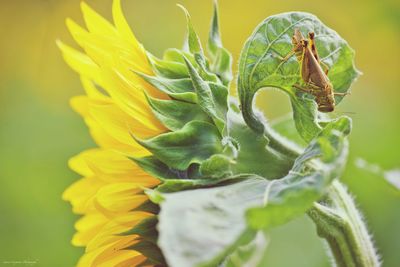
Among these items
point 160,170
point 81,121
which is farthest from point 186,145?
point 81,121

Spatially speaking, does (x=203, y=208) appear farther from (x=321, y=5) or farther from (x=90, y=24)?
(x=321, y=5)

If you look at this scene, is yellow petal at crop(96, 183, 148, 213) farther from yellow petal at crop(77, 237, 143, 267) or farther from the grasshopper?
the grasshopper

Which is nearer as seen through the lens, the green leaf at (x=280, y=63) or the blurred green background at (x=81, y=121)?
the green leaf at (x=280, y=63)

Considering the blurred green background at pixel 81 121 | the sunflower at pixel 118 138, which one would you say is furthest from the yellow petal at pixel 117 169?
the blurred green background at pixel 81 121

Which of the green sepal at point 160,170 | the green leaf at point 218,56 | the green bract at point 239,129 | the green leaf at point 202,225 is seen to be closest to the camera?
the green leaf at point 202,225

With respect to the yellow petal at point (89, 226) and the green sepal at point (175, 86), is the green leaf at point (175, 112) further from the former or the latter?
the yellow petal at point (89, 226)

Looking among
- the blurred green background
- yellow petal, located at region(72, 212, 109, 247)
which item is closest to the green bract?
yellow petal, located at region(72, 212, 109, 247)
